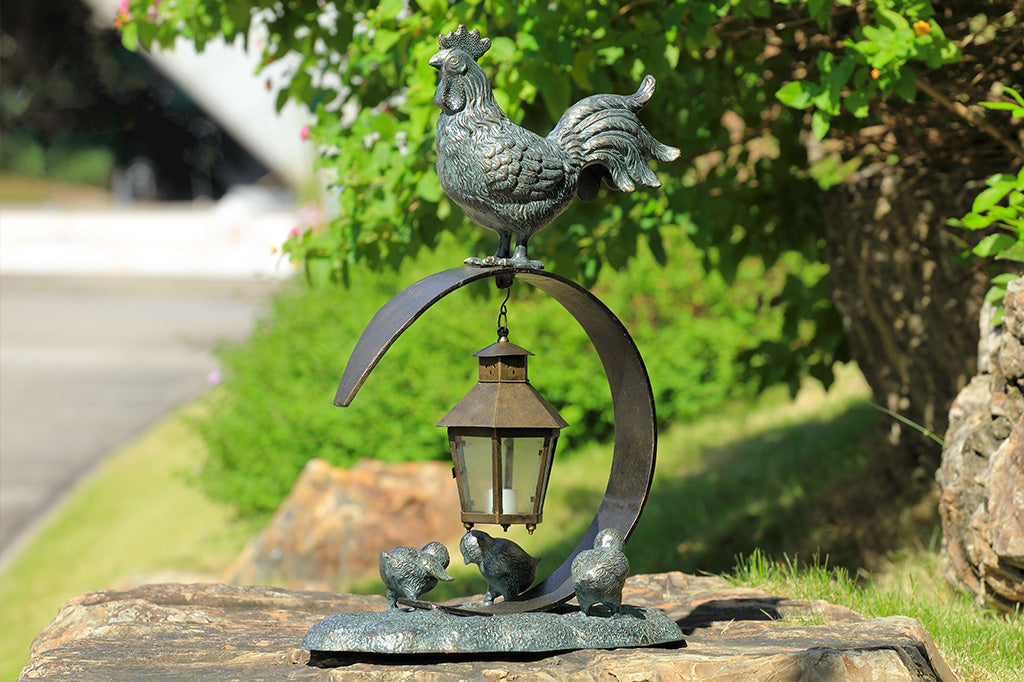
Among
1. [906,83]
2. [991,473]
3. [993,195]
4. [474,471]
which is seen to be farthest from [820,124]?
[474,471]

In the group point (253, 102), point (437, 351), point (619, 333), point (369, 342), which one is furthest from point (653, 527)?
point (253, 102)

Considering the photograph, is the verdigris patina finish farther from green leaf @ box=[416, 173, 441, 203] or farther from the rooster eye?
green leaf @ box=[416, 173, 441, 203]

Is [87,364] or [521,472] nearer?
[521,472]

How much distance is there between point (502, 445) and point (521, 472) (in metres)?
0.10

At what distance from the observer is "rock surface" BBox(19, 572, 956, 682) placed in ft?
8.35

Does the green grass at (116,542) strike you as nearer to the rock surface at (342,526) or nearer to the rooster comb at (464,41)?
the rock surface at (342,526)

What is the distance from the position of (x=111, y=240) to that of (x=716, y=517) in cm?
2166

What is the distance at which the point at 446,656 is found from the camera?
277 cm

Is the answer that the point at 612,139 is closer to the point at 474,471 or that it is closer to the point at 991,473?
the point at 474,471

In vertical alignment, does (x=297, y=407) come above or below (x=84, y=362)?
below

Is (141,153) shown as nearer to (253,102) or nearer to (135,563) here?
(253,102)

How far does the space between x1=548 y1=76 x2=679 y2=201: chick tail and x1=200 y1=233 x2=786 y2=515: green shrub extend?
4.85 m

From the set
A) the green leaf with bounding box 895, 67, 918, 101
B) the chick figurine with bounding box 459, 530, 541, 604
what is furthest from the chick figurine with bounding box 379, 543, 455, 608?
the green leaf with bounding box 895, 67, 918, 101

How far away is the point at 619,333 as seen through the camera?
120 inches
